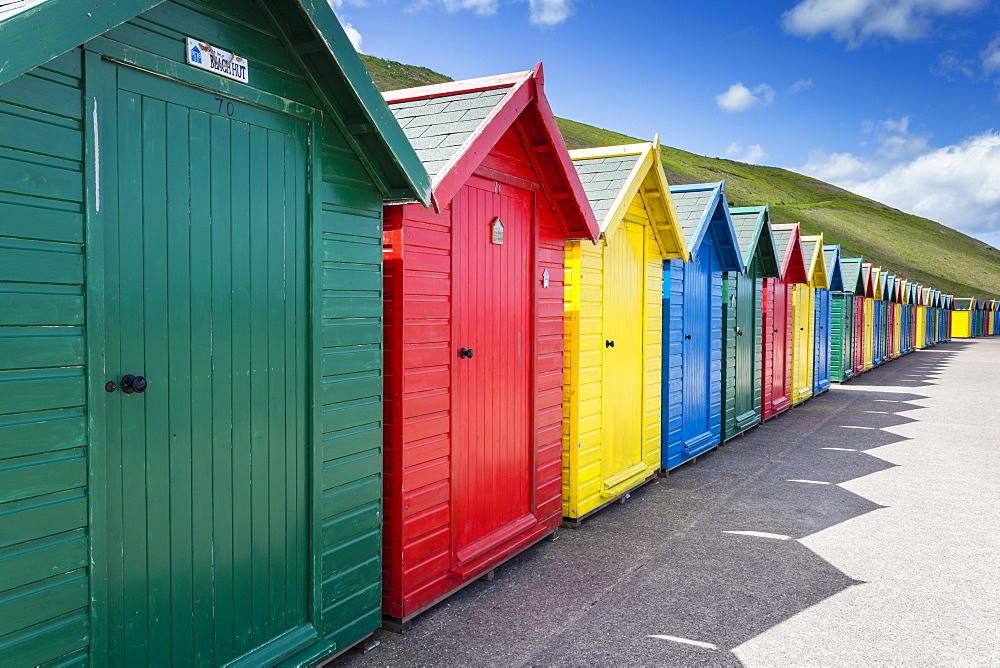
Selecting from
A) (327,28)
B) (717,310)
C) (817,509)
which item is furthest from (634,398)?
(327,28)

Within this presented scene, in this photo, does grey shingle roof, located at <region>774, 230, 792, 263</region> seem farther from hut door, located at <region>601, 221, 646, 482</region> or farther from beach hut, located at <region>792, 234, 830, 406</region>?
hut door, located at <region>601, 221, 646, 482</region>

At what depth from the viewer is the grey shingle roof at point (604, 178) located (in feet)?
24.6

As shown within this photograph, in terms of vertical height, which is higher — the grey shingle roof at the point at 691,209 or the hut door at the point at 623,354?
the grey shingle roof at the point at 691,209

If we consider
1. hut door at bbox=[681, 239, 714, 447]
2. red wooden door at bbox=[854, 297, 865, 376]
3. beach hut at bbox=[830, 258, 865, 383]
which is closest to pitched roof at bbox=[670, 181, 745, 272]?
hut door at bbox=[681, 239, 714, 447]

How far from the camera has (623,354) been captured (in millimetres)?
8102

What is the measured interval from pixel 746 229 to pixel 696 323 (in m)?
2.98

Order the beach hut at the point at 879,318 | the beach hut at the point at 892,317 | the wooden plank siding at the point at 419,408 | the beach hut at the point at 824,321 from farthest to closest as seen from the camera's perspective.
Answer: the beach hut at the point at 892,317, the beach hut at the point at 879,318, the beach hut at the point at 824,321, the wooden plank siding at the point at 419,408

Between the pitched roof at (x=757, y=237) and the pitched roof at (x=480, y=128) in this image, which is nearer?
the pitched roof at (x=480, y=128)

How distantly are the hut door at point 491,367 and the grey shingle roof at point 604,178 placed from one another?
150 cm

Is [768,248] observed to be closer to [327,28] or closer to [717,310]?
[717,310]

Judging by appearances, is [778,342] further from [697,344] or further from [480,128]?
[480,128]

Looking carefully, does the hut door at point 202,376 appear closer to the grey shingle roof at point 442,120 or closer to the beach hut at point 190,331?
the beach hut at point 190,331

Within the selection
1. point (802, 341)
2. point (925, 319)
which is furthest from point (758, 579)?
point (925, 319)

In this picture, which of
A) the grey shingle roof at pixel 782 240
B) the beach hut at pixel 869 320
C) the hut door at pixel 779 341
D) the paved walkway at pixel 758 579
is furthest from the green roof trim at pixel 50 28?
the beach hut at pixel 869 320
